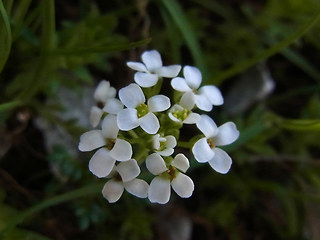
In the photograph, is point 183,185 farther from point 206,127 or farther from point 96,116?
point 96,116

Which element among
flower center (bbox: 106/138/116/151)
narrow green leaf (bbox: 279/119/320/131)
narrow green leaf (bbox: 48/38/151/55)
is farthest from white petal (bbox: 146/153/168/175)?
narrow green leaf (bbox: 279/119/320/131)

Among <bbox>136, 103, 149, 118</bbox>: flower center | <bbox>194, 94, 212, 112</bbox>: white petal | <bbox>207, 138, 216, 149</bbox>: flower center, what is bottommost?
<bbox>207, 138, 216, 149</bbox>: flower center

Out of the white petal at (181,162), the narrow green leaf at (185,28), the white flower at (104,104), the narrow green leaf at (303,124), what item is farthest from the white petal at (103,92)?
the narrow green leaf at (303,124)

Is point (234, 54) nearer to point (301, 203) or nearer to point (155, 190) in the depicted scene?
point (301, 203)

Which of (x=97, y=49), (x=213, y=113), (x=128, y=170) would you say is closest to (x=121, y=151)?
(x=128, y=170)

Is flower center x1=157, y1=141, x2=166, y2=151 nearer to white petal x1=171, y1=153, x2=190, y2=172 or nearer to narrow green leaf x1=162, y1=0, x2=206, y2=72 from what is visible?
white petal x1=171, y1=153, x2=190, y2=172

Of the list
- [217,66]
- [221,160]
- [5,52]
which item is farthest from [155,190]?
[217,66]
